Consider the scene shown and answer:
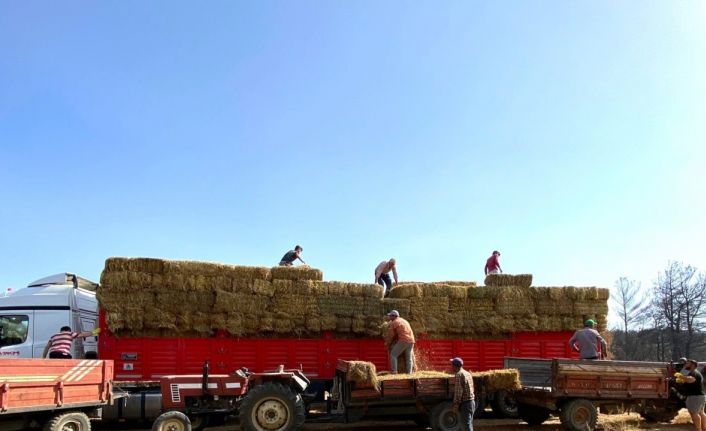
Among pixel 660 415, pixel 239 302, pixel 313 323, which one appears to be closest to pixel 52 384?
pixel 239 302

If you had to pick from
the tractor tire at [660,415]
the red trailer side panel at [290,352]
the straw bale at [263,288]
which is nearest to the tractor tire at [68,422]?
the red trailer side panel at [290,352]

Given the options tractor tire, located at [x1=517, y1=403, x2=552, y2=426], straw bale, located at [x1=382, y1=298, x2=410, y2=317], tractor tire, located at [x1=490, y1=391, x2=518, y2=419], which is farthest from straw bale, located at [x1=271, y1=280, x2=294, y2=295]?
tractor tire, located at [x1=517, y1=403, x2=552, y2=426]

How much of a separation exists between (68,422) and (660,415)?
11236 mm

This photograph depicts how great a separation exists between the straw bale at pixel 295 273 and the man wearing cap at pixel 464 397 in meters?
4.42

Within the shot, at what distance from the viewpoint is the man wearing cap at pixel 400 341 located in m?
10.6

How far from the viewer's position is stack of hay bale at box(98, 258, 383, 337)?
11031mm

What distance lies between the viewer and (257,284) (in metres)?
11.8

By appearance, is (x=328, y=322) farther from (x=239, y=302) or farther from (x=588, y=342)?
(x=588, y=342)

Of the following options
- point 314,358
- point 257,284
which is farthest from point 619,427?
point 257,284

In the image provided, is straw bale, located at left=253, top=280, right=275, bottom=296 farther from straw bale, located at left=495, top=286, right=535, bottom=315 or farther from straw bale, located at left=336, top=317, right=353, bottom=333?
straw bale, located at left=495, top=286, right=535, bottom=315

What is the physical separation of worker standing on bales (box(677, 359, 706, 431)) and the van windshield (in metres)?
13.4

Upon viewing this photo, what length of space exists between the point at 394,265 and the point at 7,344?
9208 millimetres

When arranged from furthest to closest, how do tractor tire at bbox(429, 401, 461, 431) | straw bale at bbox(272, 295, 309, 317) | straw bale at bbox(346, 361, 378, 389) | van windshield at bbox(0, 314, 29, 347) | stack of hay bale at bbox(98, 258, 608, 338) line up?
straw bale at bbox(272, 295, 309, 317) < van windshield at bbox(0, 314, 29, 347) < stack of hay bale at bbox(98, 258, 608, 338) < tractor tire at bbox(429, 401, 461, 431) < straw bale at bbox(346, 361, 378, 389)

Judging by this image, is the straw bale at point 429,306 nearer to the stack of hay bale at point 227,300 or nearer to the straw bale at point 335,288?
the stack of hay bale at point 227,300
